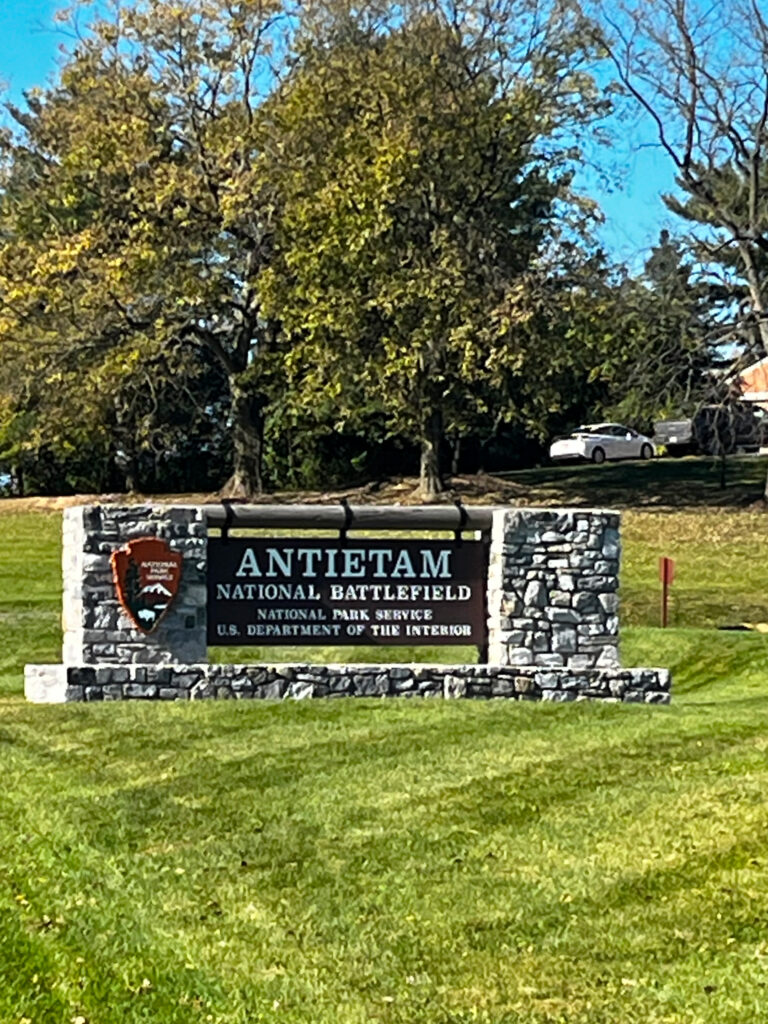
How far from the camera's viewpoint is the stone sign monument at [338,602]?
12117mm

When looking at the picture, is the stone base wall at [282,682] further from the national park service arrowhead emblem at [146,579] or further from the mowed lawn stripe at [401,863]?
the mowed lawn stripe at [401,863]

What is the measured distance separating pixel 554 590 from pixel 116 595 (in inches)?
145

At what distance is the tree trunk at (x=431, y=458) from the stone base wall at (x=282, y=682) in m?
20.1

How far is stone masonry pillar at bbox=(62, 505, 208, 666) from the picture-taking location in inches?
478

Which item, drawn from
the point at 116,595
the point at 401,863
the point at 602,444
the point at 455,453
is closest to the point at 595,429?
the point at 602,444

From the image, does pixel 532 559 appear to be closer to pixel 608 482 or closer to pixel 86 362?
pixel 86 362

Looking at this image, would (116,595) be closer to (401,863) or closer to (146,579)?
(146,579)

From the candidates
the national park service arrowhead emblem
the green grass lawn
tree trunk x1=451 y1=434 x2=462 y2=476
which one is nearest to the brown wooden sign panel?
the national park service arrowhead emblem

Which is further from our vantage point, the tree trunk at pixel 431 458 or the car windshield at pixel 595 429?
the car windshield at pixel 595 429

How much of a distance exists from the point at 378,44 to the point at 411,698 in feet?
74.8

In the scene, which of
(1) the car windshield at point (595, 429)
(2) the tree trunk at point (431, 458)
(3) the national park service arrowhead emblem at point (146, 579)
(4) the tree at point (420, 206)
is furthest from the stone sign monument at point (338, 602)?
(1) the car windshield at point (595, 429)

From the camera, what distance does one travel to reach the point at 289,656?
49.6 feet

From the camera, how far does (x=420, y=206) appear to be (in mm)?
30797

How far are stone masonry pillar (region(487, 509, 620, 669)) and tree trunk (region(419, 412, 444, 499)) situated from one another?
1974 cm
